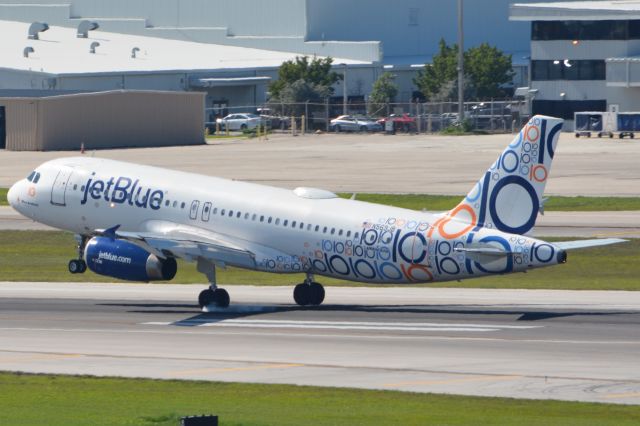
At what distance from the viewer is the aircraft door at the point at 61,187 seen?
50.0 meters

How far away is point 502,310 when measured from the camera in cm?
4578

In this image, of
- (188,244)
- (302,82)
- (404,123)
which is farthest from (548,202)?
(302,82)

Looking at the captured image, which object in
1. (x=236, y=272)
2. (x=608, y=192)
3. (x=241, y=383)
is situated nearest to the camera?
(x=241, y=383)

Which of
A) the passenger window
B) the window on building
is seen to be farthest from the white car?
the passenger window

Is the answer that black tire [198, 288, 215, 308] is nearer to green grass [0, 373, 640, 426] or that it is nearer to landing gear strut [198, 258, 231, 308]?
landing gear strut [198, 258, 231, 308]

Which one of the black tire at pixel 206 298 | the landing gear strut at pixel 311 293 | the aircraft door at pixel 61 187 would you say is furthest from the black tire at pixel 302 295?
the aircraft door at pixel 61 187

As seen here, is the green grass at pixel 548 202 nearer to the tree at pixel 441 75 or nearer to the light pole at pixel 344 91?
the light pole at pixel 344 91

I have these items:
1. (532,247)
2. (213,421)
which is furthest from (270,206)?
(213,421)

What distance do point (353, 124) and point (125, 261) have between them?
109886 millimetres

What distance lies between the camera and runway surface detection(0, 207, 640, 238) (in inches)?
2683

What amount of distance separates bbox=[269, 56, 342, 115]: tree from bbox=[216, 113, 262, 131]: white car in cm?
450

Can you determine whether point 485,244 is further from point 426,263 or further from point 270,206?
point 270,206

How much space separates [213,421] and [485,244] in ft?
63.3

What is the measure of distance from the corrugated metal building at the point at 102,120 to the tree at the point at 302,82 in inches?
850
